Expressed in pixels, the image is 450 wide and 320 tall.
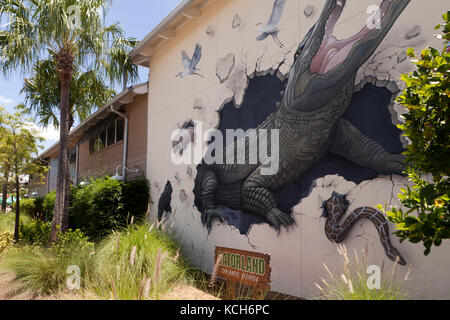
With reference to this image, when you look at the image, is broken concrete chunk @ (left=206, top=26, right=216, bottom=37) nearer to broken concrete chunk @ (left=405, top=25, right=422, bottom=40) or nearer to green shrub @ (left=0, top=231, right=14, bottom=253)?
broken concrete chunk @ (left=405, top=25, right=422, bottom=40)

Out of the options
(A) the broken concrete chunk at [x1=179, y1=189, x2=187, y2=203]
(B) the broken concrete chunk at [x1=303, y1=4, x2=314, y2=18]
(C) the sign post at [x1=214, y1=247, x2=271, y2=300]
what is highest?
(B) the broken concrete chunk at [x1=303, y1=4, x2=314, y2=18]

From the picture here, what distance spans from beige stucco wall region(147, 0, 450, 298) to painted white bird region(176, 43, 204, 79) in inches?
6.2

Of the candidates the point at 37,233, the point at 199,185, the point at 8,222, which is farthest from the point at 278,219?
the point at 8,222

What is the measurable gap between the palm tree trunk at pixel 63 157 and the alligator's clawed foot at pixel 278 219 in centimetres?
556

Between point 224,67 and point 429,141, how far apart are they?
19.8 ft

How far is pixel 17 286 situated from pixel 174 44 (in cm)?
727

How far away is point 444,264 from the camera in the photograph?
4.19 m

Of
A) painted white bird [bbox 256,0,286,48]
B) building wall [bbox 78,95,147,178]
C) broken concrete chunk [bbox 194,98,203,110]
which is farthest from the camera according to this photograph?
building wall [bbox 78,95,147,178]

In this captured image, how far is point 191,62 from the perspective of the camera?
9648mm

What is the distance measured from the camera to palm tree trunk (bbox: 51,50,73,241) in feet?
30.8

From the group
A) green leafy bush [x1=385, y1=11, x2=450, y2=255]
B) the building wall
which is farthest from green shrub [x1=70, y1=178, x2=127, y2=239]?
green leafy bush [x1=385, y1=11, x2=450, y2=255]

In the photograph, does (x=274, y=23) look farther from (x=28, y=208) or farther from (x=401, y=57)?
(x=28, y=208)

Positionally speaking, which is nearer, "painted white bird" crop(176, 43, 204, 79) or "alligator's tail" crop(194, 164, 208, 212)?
"alligator's tail" crop(194, 164, 208, 212)
